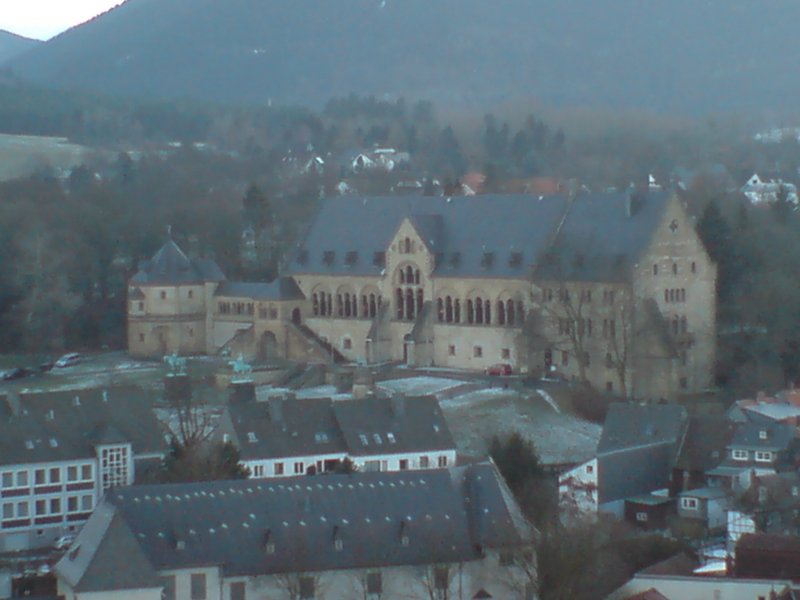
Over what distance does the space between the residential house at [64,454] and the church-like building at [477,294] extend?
1951 centimetres

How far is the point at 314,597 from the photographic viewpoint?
39062mm

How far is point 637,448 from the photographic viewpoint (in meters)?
52.0

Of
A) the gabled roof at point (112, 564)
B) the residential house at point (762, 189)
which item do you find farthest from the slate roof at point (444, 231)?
the residential house at point (762, 189)

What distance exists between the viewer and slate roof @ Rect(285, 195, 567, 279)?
68.7 m

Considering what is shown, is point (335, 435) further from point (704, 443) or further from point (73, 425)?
point (704, 443)

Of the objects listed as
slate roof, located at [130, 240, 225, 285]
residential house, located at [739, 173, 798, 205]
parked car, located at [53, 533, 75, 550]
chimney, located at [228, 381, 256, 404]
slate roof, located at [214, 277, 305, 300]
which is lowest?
parked car, located at [53, 533, 75, 550]

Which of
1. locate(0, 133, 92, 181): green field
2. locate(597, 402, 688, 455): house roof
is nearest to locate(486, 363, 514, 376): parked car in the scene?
locate(597, 402, 688, 455): house roof

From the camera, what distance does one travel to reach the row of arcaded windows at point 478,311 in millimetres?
67938

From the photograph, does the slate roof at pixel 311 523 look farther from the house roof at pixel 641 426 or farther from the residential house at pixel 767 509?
the house roof at pixel 641 426

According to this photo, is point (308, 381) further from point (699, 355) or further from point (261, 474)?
point (261, 474)

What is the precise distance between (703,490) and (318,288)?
1127 inches

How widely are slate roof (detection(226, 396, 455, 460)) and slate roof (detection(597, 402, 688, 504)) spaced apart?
4343mm

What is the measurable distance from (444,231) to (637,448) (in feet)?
70.2

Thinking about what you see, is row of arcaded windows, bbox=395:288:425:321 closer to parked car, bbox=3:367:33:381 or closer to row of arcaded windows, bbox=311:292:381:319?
row of arcaded windows, bbox=311:292:381:319
